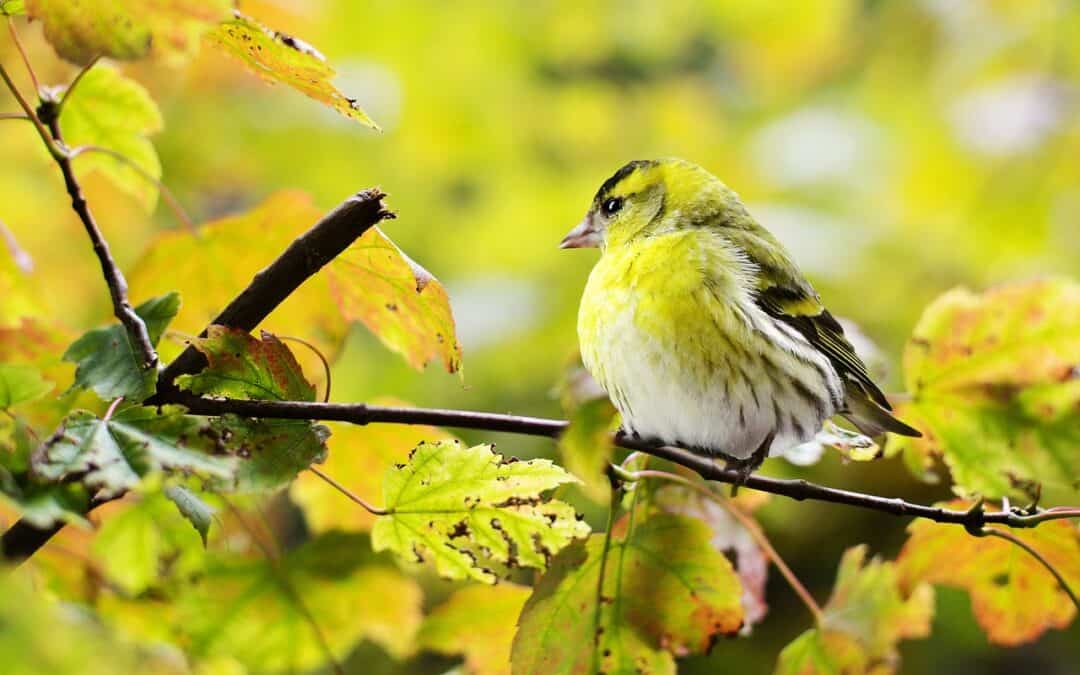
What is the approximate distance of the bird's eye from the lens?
0.87 metres

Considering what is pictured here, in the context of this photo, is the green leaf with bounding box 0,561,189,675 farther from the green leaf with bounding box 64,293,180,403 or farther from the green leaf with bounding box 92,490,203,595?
the green leaf with bounding box 92,490,203,595

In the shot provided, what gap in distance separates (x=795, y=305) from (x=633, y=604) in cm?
32

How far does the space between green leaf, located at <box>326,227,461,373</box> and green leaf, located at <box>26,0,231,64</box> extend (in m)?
0.14

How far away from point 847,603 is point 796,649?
5 centimetres

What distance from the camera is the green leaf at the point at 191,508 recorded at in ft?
1.46

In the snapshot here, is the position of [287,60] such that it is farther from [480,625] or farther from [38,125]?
[480,625]

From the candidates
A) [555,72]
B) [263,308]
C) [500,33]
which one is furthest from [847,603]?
[555,72]

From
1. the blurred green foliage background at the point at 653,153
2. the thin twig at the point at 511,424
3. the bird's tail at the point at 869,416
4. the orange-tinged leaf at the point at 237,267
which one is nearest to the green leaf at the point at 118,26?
the thin twig at the point at 511,424

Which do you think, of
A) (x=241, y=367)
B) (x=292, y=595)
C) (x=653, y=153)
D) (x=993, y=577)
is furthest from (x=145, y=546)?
(x=653, y=153)

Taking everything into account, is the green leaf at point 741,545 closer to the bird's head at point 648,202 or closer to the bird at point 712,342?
the bird at point 712,342

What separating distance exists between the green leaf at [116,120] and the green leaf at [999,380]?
1.71ft

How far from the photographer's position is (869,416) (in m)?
0.74

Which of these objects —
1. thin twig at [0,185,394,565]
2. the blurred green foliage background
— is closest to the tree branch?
thin twig at [0,185,394,565]

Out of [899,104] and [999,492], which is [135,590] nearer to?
[999,492]
